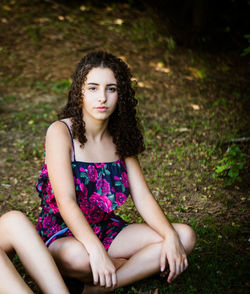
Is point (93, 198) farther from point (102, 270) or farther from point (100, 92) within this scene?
point (100, 92)

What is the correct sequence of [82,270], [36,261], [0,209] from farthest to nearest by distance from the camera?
[0,209] < [82,270] < [36,261]

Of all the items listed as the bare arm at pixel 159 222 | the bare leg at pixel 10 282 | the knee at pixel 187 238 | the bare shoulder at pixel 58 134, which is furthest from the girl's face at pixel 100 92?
the bare leg at pixel 10 282

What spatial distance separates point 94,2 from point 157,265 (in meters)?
7.61

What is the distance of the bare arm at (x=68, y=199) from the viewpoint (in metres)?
2.21

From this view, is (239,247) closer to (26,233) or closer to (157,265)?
(157,265)

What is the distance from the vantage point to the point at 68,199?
231cm

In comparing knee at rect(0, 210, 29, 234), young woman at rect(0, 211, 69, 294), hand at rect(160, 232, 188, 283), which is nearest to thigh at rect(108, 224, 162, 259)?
hand at rect(160, 232, 188, 283)

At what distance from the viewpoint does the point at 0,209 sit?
3611 millimetres

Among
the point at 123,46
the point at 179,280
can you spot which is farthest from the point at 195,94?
the point at 179,280

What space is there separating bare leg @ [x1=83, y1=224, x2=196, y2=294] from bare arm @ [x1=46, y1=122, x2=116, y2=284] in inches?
8.6

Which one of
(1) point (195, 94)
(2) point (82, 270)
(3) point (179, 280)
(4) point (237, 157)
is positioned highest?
(1) point (195, 94)

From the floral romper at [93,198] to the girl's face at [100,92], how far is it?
0.28 meters

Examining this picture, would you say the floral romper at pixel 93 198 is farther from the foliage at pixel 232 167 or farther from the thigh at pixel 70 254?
the foliage at pixel 232 167

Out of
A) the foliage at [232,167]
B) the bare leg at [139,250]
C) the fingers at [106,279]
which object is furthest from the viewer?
the foliage at [232,167]
